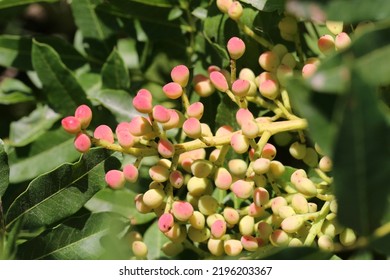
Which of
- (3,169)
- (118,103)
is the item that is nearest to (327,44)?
(118,103)

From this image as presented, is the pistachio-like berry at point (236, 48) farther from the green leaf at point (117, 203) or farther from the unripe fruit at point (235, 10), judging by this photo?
the green leaf at point (117, 203)

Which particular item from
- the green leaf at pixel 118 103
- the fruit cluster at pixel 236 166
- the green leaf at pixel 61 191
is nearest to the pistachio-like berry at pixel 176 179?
the fruit cluster at pixel 236 166

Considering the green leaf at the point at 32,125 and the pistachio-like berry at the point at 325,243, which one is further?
the green leaf at the point at 32,125

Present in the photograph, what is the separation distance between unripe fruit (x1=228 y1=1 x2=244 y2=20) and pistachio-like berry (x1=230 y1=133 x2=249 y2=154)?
0.78 feet

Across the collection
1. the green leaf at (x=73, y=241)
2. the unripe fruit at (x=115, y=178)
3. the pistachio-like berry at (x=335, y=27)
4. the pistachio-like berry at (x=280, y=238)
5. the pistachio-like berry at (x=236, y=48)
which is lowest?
the green leaf at (x=73, y=241)

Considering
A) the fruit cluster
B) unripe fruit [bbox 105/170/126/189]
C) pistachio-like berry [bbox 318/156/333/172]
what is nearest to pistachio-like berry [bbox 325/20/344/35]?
the fruit cluster

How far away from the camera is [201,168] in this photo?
114cm

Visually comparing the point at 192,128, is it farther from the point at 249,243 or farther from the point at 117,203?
the point at 117,203

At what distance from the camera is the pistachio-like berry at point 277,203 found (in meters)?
1.12

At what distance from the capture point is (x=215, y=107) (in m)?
1.35

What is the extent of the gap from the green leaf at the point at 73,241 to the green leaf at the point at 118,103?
269 millimetres

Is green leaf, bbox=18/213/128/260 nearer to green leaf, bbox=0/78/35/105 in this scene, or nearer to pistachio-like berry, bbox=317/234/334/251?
pistachio-like berry, bbox=317/234/334/251
